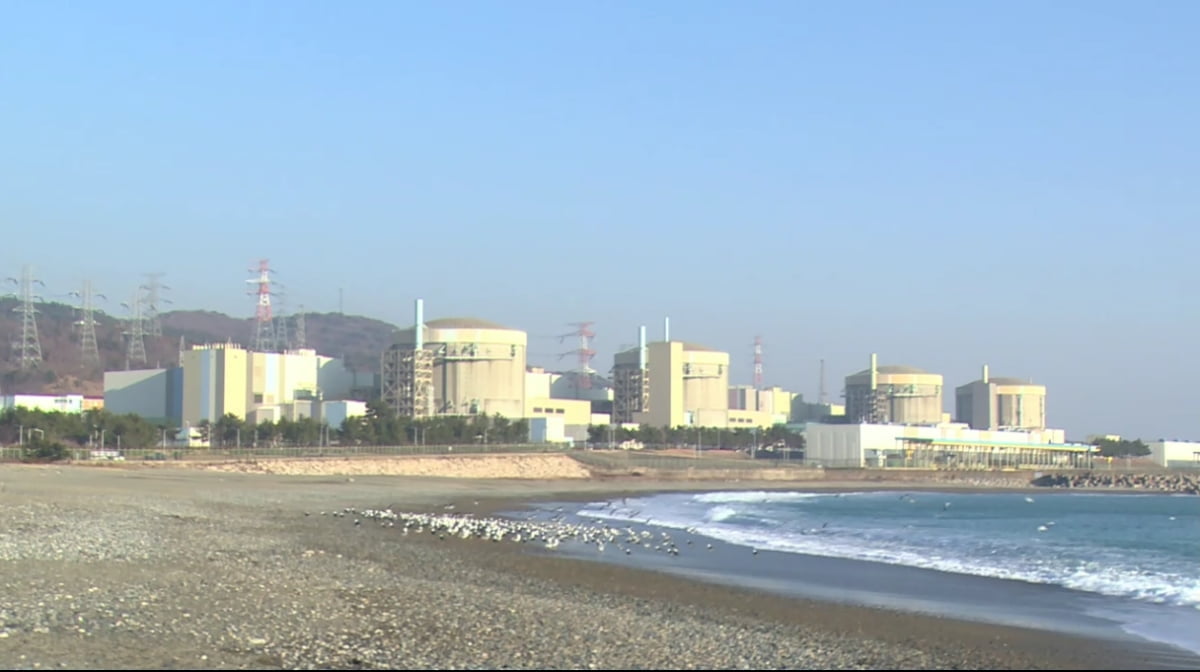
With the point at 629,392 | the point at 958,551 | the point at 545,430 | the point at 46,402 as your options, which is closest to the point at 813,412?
the point at 629,392

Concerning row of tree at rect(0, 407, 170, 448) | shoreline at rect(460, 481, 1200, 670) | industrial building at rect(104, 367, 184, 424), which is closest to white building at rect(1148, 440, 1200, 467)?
industrial building at rect(104, 367, 184, 424)

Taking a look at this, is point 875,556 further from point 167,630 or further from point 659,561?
point 167,630

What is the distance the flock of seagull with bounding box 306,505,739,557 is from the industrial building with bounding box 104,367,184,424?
220 feet

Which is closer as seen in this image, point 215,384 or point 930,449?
point 215,384

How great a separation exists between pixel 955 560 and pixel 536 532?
33.3ft

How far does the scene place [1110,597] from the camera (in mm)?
20250

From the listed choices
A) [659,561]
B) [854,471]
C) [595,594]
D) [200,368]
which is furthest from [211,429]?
[595,594]

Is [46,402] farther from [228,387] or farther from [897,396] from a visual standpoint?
[897,396]

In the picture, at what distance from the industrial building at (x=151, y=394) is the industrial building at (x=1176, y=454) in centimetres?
10337

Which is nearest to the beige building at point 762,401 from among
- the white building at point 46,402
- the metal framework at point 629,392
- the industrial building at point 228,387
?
the metal framework at point 629,392

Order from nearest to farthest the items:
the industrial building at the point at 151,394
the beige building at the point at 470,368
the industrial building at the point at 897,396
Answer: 1. the industrial building at the point at 151,394
2. the beige building at the point at 470,368
3. the industrial building at the point at 897,396

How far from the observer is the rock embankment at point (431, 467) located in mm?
64256

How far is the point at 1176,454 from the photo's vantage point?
140000 mm

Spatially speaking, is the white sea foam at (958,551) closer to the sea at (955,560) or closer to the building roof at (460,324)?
the sea at (955,560)
